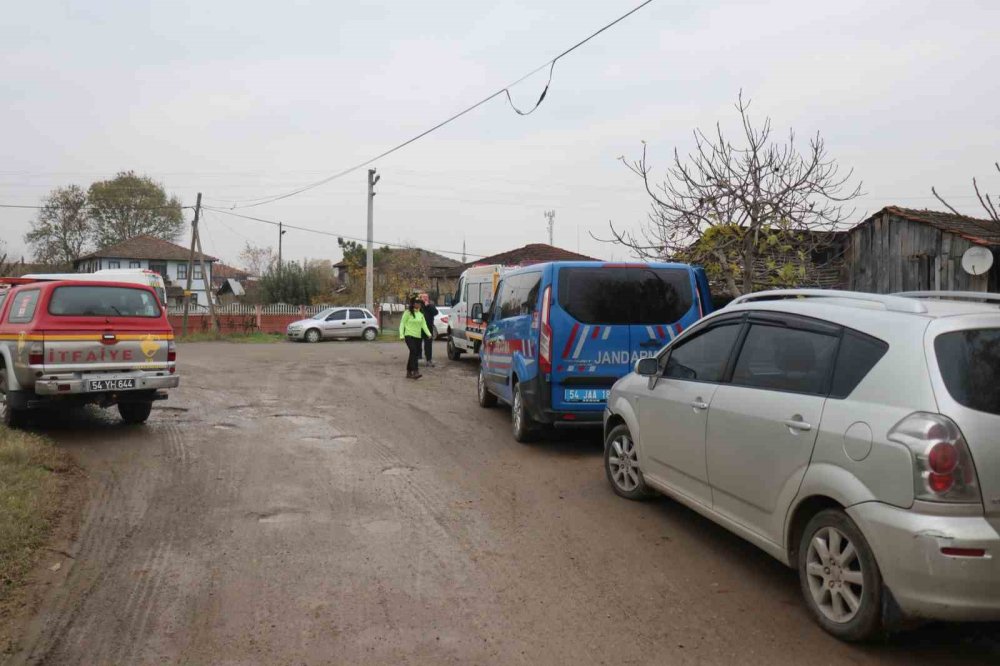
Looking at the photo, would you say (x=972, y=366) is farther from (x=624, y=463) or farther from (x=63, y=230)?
(x=63, y=230)

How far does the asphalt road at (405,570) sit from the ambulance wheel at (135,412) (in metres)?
1.12

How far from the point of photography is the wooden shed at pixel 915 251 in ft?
42.0

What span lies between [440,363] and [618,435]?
13.6m

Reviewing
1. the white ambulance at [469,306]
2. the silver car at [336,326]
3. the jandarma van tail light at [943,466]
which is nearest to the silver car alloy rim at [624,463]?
the jandarma van tail light at [943,466]

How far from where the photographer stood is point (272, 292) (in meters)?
45.9

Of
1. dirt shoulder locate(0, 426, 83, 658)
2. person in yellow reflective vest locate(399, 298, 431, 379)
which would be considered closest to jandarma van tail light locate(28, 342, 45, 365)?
dirt shoulder locate(0, 426, 83, 658)

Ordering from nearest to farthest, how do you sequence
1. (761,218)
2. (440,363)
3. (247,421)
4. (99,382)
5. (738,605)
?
(738,605)
(99,382)
(761,218)
(247,421)
(440,363)

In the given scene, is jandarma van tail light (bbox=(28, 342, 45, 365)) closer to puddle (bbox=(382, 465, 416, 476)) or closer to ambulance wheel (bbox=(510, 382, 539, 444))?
puddle (bbox=(382, 465, 416, 476))

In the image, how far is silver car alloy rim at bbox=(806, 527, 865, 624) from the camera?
3.63 meters

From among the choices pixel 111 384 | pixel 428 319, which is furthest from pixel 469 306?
pixel 111 384

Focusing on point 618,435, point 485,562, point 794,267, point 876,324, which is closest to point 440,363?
point 794,267

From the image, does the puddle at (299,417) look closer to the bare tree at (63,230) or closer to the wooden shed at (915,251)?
the wooden shed at (915,251)

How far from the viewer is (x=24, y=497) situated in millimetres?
5965

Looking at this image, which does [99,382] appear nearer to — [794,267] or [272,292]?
[794,267]
